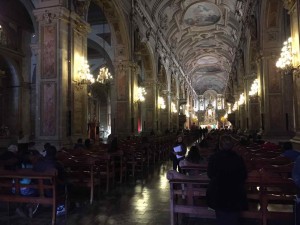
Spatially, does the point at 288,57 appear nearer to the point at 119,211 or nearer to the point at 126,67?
the point at 119,211

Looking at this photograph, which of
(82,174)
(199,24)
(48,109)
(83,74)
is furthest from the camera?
(199,24)

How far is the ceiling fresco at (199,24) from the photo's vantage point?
74.3 ft

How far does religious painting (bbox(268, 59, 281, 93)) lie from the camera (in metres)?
13.3

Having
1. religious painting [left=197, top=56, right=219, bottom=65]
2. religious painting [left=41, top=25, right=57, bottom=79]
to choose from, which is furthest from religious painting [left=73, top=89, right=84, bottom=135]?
religious painting [left=197, top=56, right=219, bottom=65]

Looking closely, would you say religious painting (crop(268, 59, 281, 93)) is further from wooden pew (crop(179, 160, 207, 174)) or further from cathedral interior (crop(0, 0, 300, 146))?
wooden pew (crop(179, 160, 207, 174))

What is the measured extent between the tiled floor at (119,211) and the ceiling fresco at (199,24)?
13756 millimetres

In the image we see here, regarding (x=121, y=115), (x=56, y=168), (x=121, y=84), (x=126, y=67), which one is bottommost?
(x=56, y=168)

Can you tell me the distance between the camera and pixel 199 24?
29031 mm

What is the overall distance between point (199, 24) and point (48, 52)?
22.2 m

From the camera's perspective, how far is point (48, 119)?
9.27 m

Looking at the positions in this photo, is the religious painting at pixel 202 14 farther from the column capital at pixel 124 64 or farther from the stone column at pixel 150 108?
the column capital at pixel 124 64

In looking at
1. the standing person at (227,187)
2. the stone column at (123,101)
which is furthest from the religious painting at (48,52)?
the standing person at (227,187)

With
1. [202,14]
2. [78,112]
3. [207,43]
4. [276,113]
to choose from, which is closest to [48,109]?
[78,112]

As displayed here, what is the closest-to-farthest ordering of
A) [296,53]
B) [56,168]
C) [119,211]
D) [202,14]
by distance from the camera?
[56,168] < [119,211] < [296,53] < [202,14]
